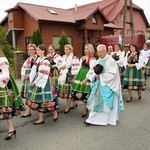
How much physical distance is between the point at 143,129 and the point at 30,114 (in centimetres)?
262

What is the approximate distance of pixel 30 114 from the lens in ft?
21.3

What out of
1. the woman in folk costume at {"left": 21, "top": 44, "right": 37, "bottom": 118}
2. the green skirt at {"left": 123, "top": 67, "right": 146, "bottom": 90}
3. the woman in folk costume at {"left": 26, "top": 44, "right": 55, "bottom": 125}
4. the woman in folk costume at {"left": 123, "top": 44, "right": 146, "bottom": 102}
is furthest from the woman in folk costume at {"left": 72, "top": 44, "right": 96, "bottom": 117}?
the green skirt at {"left": 123, "top": 67, "right": 146, "bottom": 90}

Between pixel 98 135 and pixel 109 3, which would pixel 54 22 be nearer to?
pixel 109 3

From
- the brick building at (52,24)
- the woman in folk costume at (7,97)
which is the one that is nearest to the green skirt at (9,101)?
the woman in folk costume at (7,97)

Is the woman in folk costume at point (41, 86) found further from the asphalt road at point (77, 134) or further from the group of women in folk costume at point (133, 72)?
the group of women in folk costume at point (133, 72)

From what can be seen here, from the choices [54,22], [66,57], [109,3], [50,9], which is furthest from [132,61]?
[109,3]

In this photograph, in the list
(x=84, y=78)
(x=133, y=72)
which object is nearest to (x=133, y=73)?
(x=133, y=72)

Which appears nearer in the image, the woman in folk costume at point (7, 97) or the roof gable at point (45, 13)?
the woman in folk costume at point (7, 97)

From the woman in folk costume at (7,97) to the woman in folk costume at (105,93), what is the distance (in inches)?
61.9

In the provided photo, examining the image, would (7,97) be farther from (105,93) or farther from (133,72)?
(133,72)

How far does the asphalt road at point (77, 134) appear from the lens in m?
4.55

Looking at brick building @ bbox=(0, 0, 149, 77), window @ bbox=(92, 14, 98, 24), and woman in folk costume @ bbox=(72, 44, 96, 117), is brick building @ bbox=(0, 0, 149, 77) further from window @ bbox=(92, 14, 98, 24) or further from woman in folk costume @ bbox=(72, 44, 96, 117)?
woman in folk costume @ bbox=(72, 44, 96, 117)

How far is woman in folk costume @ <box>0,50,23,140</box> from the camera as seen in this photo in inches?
176

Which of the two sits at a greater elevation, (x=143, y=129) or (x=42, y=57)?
(x=42, y=57)
